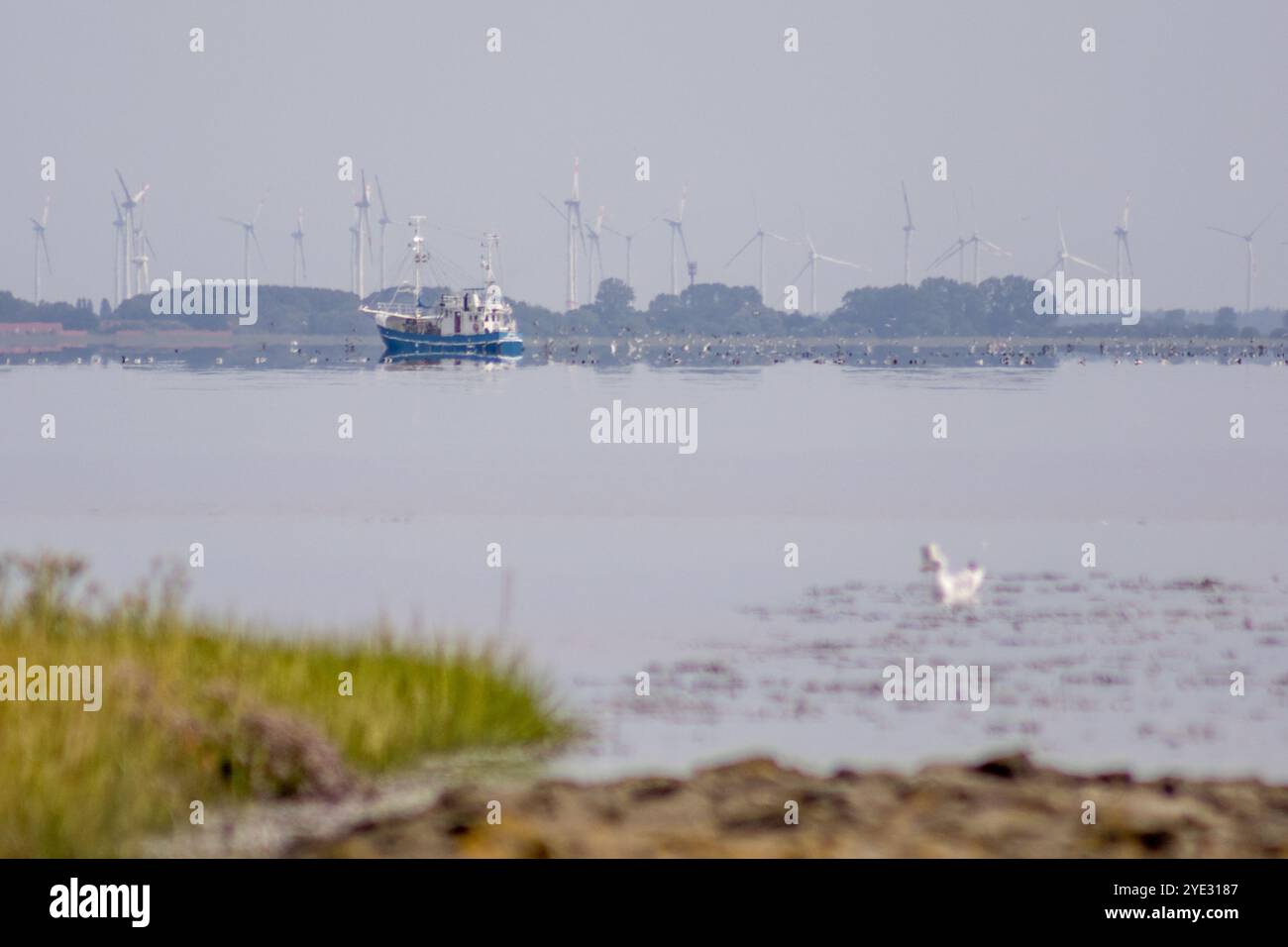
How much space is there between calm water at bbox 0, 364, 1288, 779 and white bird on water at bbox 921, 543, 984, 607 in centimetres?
46

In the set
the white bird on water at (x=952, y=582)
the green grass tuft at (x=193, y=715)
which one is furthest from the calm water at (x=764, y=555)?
the green grass tuft at (x=193, y=715)

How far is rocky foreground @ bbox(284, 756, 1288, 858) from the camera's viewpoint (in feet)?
50.1

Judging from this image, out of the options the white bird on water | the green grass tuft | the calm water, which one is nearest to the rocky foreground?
the green grass tuft

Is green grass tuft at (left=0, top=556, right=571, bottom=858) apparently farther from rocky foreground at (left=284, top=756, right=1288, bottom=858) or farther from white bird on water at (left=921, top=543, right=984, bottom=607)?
white bird on water at (left=921, top=543, right=984, bottom=607)

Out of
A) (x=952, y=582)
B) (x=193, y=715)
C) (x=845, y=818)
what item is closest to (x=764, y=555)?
(x=952, y=582)

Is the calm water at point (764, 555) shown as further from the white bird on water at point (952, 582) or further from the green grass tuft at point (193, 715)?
the green grass tuft at point (193, 715)

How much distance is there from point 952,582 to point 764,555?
26.1 ft

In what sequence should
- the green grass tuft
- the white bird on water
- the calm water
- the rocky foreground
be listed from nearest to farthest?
1. the rocky foreground
2. the green grass tuft
3. the calm water
4. the white bird on water

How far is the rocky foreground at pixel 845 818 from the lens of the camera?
15258mm

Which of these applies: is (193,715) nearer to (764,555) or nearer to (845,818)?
(845,818)

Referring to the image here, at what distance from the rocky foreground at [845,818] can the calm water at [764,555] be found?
204cm

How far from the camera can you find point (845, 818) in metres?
16.6
